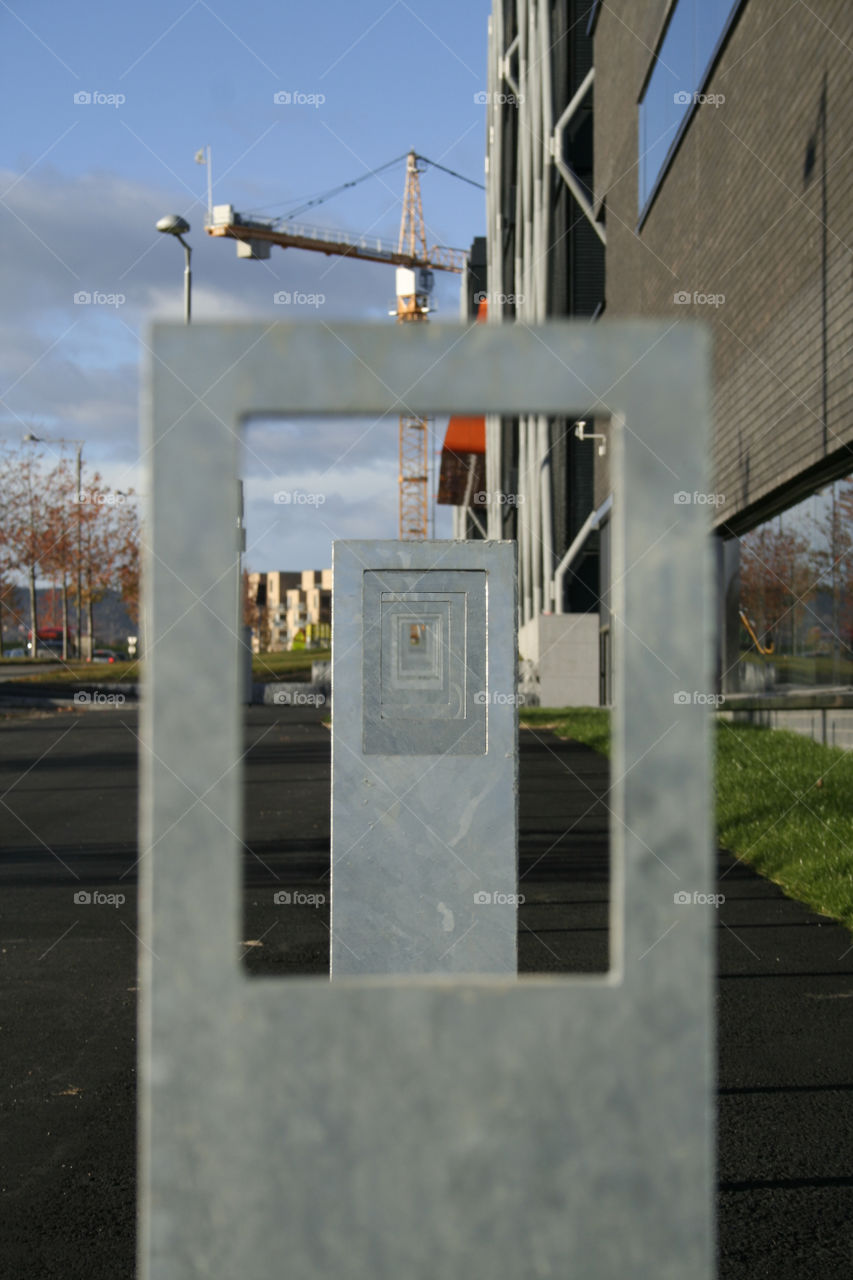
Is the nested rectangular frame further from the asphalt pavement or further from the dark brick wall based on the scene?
the dark brick wall

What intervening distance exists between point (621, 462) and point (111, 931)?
7.24 m

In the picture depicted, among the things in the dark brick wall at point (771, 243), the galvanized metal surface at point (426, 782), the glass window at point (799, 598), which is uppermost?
the dark brick wall at point (771, 243)

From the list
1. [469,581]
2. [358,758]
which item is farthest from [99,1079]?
[469,581]

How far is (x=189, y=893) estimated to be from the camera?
5.21ft

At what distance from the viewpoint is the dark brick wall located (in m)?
12.0

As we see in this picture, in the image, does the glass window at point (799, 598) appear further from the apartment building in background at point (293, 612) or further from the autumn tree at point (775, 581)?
the apartment building in background at point (293, 612)

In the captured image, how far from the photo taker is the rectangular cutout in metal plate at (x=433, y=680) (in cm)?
523

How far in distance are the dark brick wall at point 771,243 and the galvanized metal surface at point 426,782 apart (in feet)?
25.6

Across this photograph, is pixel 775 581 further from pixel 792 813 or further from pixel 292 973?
pixel 292 973

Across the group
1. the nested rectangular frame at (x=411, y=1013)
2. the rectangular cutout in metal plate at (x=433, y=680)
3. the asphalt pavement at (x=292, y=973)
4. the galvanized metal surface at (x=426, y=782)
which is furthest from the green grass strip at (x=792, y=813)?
the nested rectangular frame at (x=411, y=1013)

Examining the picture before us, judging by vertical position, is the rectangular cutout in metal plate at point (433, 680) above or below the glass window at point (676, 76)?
below

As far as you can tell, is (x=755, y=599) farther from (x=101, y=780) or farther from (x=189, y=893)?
(x=189, y=893)

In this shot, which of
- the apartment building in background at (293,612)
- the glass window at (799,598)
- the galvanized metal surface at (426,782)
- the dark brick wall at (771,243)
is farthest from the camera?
the apartment building in background at (293,612)

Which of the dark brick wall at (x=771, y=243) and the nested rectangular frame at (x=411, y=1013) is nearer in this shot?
the nested rectangular frame at (x=411, y=1013)
